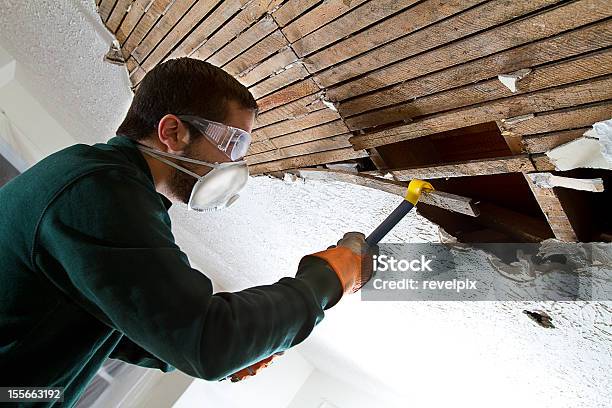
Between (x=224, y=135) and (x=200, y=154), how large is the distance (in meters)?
0.08

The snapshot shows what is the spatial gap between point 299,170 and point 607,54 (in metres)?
1.03

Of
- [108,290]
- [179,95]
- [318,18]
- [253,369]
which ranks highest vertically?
Answer: [318,18]

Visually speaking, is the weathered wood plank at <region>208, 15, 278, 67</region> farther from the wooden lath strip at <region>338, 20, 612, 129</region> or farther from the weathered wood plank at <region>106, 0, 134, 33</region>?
the weathered wood plank at <region>106, 0, 134, 33</region>

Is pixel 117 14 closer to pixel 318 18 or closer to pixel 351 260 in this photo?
pixel 318 18

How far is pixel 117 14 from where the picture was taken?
166cm

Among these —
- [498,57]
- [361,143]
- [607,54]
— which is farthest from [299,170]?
[607,54]

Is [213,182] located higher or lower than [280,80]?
lower

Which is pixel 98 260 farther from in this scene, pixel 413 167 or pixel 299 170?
pixel 299 170

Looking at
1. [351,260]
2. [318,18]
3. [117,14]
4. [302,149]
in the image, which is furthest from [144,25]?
[351,260]

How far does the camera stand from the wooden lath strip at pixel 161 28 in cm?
132

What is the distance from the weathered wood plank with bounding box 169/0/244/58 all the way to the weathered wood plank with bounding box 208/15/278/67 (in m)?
0.06

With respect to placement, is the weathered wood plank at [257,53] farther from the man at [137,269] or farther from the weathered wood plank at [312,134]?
the weathered wood plank at [312,134]

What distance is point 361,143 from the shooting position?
118 cm

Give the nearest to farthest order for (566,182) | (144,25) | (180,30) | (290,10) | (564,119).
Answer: (564,119) < (566,182) < (290,10) < (180,30) < (144,25)
